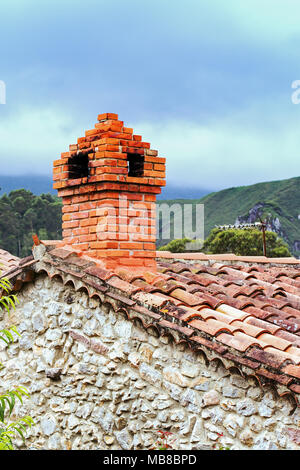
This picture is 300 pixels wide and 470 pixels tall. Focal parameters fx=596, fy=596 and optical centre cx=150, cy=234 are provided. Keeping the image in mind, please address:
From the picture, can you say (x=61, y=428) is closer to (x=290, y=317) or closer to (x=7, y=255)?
(x=290, y=317)

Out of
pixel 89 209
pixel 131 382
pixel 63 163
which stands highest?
pixel 63 163

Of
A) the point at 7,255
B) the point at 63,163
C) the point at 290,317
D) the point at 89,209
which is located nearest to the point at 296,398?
the point at 290,317

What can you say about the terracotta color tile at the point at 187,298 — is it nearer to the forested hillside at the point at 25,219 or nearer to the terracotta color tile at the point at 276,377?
the terracotta color tile at the point at 276,377

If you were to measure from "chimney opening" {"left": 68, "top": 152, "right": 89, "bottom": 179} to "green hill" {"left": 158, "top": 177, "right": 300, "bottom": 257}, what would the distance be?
5393 cm

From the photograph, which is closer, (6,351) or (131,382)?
(131,382)

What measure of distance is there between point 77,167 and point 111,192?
69 centimetres

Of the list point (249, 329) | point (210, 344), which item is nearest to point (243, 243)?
point (249, 329)

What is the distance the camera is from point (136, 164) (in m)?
6.62

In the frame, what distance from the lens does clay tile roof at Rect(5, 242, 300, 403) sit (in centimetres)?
474

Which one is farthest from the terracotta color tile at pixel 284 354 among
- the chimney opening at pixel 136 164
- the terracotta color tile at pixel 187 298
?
the chimney opening at pixel 136 164

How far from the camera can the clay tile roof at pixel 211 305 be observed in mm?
4738

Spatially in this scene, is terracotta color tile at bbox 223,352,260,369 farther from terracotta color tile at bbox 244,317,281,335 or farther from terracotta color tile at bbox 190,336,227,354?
terracotta color tile at bbox 244,317,281,335

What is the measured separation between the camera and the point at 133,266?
6.49m
